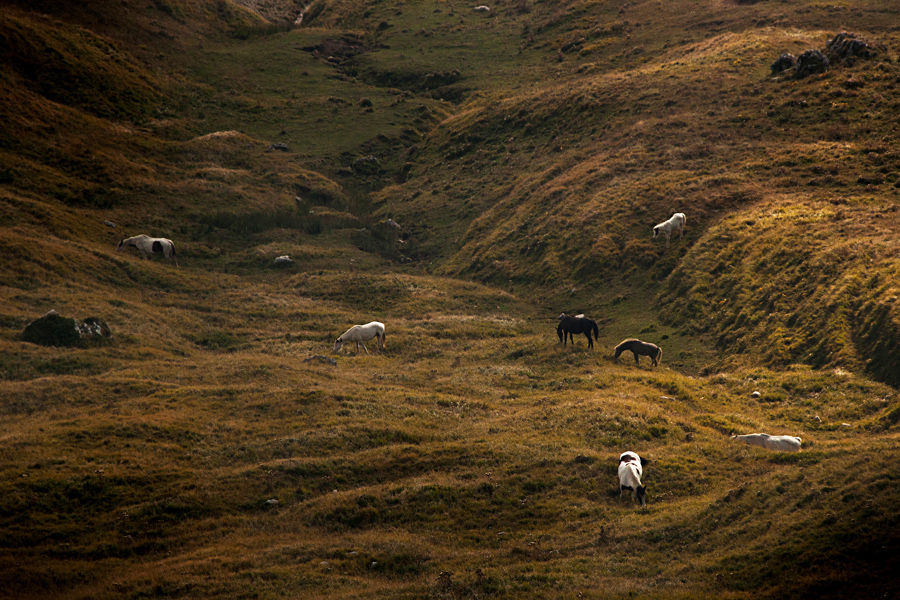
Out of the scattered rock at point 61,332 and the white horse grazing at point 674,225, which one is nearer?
the scattered rock at point 61,332

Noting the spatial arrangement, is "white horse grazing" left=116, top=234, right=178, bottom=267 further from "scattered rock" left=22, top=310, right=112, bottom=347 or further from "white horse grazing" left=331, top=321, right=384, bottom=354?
Result: "white horse grazing" left=331, top=321, right=384, bottom=354

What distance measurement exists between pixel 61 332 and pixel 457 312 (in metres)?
22.5

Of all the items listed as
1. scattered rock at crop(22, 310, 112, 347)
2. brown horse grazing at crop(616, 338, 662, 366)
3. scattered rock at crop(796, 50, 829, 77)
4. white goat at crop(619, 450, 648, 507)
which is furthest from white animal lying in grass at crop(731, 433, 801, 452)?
scattered rock at crop(796, 50, 829, 77)

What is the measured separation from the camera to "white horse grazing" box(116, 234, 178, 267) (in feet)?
157

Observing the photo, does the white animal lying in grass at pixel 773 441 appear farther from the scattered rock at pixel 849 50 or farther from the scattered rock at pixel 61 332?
the scattered rock at pixel 849 50

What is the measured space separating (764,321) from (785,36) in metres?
44.3

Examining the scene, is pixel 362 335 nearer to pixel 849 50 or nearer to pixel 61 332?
pixel 61 332

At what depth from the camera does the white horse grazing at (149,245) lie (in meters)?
48.0

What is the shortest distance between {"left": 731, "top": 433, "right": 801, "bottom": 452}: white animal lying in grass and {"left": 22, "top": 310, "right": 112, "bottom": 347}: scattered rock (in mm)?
27924

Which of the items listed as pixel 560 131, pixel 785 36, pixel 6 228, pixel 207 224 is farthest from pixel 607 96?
pixel 6 228

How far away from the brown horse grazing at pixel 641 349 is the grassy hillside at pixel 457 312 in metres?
0.73

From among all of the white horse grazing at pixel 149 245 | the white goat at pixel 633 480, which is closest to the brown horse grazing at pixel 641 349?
the white goat at pixel 633 480

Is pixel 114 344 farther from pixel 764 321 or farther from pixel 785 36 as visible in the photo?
pixel 785 36

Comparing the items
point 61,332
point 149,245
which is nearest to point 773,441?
point 61,332
